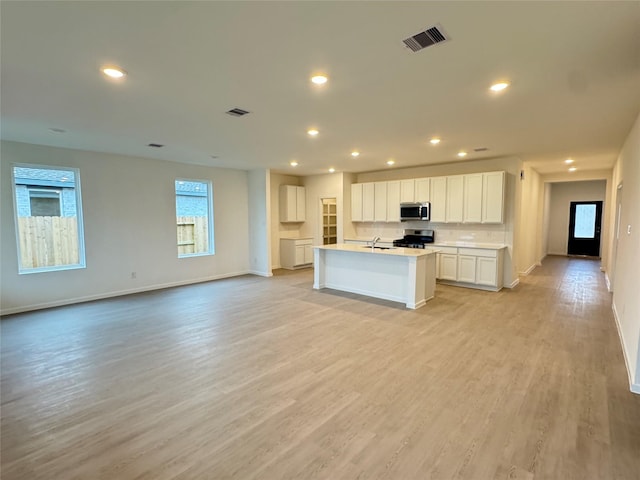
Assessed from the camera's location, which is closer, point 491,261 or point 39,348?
point 39,348

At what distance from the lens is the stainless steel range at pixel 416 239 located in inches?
283

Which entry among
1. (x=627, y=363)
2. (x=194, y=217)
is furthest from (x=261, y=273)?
(x=627, y=363)

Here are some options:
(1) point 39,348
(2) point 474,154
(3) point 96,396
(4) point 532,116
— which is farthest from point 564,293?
(1) point 39,348

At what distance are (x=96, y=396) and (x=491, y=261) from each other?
6.23 m

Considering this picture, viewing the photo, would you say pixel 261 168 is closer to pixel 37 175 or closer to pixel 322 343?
pixel 37 175

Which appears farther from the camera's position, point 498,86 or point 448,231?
point 448,231

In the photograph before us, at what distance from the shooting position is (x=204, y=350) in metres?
3.52

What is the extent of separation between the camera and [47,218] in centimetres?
527

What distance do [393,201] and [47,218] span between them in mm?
6760

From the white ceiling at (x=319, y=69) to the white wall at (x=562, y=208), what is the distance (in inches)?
313

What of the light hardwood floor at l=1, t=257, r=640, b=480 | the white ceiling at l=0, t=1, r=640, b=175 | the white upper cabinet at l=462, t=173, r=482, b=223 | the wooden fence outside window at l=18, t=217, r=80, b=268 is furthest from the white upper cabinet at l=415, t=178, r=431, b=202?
the wooden fence outside window at l=18, t=217, r=80, b=268

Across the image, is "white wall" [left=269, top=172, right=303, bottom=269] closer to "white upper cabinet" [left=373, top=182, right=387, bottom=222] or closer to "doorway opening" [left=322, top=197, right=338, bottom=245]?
"doorway opening" [left=322, top=197, right=338, bottom=245]

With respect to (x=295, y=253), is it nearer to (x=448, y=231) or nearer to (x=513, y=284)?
(x=448, y=231)

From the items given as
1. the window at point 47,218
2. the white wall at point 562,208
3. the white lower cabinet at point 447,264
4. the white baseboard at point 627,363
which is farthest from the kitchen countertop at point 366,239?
the white wall at point 562,208
